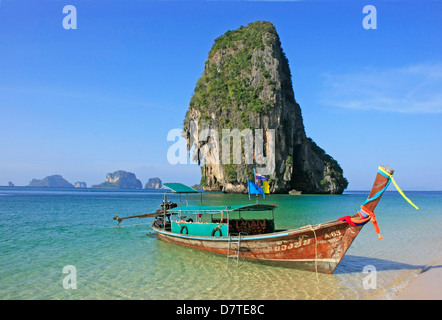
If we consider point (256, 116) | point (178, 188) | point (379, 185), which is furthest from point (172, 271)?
point (256, 116)

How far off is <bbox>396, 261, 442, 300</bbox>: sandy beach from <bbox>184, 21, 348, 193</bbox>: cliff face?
4896cm

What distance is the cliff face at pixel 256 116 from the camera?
199 feet

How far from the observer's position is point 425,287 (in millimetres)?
8398

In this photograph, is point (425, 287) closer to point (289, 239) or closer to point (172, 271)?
point (289, 239)

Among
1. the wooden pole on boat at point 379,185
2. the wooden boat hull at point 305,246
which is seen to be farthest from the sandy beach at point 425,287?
the wooden pole on boat at point 379,185

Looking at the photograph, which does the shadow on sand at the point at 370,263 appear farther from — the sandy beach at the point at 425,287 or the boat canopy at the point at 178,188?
the boat canopy at the point at 178,188

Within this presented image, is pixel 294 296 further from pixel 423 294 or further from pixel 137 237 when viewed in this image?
pixel 137 237

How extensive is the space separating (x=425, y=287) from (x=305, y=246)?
3288 millimetres

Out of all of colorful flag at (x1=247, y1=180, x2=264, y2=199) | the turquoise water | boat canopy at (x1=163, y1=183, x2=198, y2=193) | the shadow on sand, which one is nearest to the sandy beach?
the turquoise water

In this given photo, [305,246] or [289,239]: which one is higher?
[289,239]

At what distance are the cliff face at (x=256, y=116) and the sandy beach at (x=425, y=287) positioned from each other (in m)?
49.0

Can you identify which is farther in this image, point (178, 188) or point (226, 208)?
point (178, 188)

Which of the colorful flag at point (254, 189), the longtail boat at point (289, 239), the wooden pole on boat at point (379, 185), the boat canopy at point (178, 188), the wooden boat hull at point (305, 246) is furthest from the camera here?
the boat canopy at point (178, 188)
